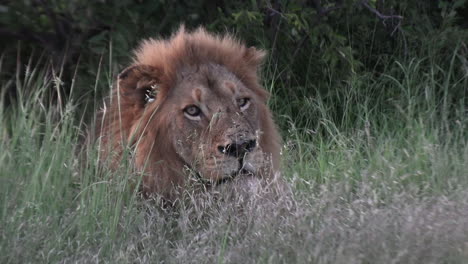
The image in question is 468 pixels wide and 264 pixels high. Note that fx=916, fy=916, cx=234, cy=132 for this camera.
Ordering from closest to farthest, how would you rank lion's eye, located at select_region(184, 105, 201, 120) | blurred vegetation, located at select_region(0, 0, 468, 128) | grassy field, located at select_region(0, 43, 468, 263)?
grassy field, located at select_region(0, 43, 468, 263) → lion's eye, located at select_region(184, 105, 201, 120) → blurred vegetation, located at select_region(0, 0, 468, 128)

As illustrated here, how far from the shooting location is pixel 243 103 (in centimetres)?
490

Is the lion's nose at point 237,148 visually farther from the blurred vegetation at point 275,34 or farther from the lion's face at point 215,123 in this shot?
the blurred vegetation at point 275,34

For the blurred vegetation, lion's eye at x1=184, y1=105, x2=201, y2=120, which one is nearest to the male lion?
lion's eye at x1=184, y1=105, x2=201, y2=120

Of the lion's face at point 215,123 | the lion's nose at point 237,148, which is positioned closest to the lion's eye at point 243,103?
the lion's face at point 215,123

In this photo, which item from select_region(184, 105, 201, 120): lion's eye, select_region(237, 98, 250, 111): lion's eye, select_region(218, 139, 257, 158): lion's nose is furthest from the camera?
select_region(237, 98, 250, 111): lion's eye

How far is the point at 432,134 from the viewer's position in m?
5.43

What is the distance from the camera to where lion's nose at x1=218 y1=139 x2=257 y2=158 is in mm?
4496

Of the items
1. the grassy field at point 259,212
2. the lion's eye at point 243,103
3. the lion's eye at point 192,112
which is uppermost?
the lion's eye at point 243,103

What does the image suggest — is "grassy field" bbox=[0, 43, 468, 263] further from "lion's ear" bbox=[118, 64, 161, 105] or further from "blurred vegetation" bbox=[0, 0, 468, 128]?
"blurred vegetation" bbox=[0, 0, 468, 128]

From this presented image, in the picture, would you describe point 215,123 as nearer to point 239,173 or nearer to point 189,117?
point 189,117

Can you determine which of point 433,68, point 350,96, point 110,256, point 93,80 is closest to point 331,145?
point 350,96

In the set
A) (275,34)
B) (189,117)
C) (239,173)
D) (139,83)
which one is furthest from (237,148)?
(275,34)

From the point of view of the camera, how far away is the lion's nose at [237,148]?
4496 millimetres

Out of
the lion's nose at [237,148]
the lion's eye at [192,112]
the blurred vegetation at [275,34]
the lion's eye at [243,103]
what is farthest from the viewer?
the blurred vegetation at [275,34]
